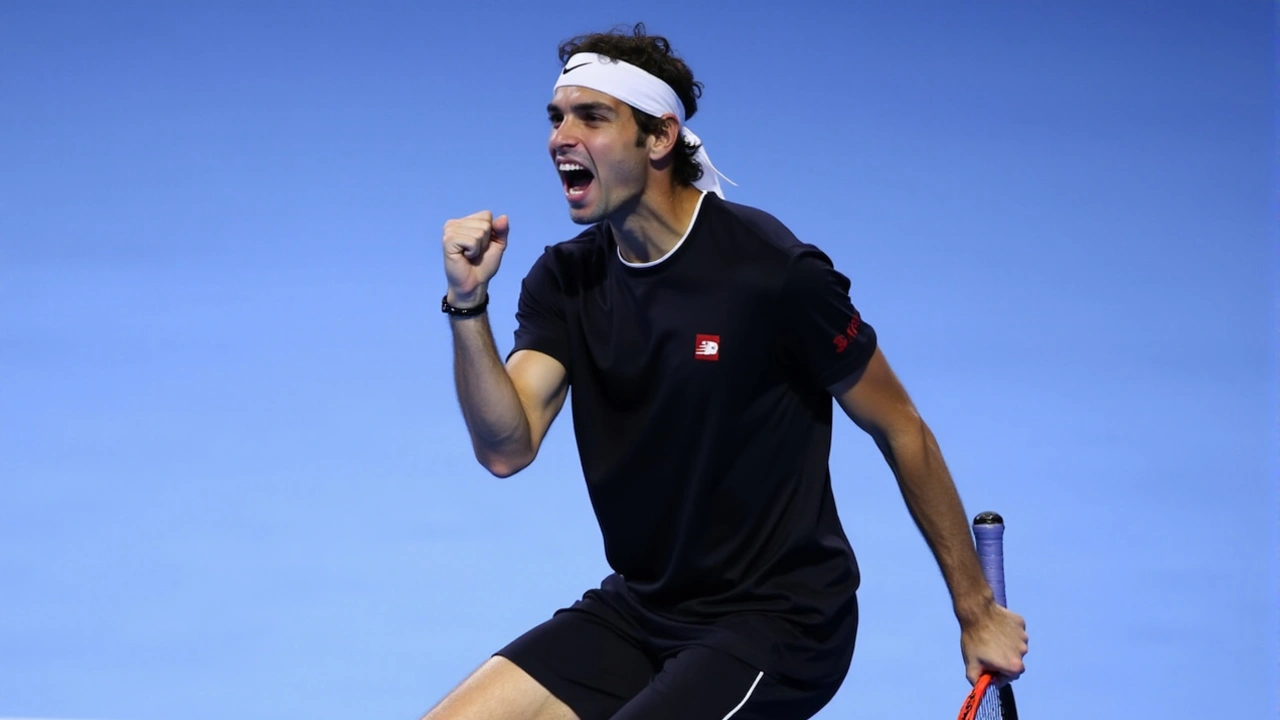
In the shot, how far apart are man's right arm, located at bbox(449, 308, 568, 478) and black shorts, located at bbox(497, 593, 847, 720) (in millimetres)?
299

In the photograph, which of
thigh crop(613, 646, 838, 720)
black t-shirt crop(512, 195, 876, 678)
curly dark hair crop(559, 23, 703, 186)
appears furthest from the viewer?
curly dark hair crop(559, 23, 703, 186)

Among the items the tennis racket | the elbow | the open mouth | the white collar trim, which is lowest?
the tennis racket

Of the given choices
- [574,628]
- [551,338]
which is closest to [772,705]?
[574,628]

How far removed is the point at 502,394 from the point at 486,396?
31mm

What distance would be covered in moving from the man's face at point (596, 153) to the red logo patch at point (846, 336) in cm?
44

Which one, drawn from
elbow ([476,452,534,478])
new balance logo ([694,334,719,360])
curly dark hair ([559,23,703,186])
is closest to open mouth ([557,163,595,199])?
curly dark hair ([559,23,703,186])

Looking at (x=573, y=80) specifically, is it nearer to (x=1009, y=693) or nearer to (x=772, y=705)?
(x=772, y=705)

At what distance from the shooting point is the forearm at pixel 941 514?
8.83ft

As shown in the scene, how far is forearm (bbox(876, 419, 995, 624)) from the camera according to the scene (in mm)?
2691

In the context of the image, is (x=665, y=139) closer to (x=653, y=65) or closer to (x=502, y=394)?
(x=653, y=65)

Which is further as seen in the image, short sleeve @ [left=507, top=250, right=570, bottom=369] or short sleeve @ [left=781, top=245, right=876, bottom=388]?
short sleeve @ [left=507, top=250, right=570, bottom=369]

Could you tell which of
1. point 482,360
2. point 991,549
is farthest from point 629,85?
point 991,549

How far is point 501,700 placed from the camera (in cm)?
266

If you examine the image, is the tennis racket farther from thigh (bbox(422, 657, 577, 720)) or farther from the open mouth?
the open mouth
